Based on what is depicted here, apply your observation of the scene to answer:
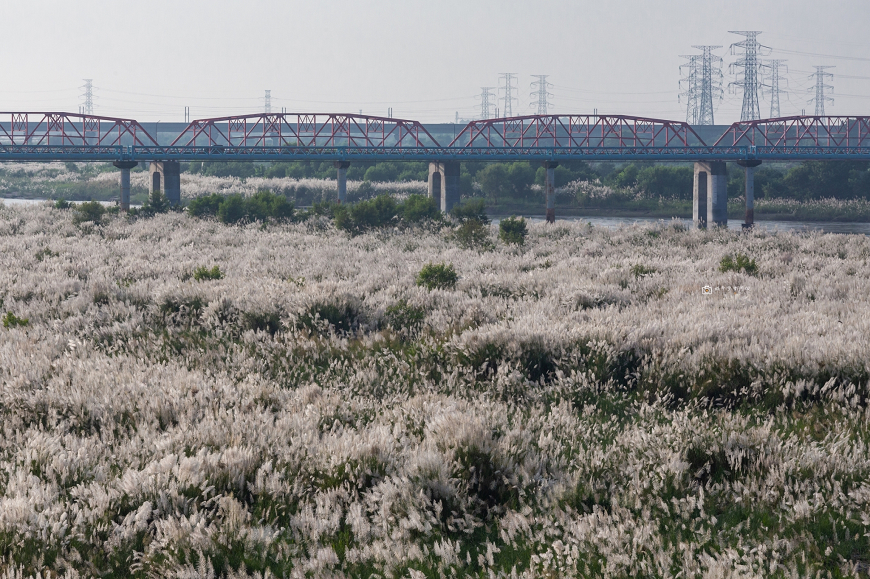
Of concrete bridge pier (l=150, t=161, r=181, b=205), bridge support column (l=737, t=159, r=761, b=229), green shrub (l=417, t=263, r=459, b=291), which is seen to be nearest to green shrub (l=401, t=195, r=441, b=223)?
green shrub (l=417, t=263, r=459, b=291)

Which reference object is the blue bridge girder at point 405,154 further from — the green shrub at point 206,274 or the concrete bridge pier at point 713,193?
the green shrub at point 206,274

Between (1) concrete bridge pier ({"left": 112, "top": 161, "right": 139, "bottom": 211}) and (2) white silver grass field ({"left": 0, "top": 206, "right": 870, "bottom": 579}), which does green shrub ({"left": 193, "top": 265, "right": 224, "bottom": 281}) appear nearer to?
(2) white silver grass field ({"left": 0, "top": 206, "right": 870, "bottom": 579})

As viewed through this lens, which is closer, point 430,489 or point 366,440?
point 430,489

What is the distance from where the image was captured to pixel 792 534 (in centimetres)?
377

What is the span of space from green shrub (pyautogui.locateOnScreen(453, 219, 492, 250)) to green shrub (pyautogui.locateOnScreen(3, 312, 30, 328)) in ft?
48.2

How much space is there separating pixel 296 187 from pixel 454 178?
845 inches

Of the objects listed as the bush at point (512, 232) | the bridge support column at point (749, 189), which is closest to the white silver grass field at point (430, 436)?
the bush at point (512, 232)

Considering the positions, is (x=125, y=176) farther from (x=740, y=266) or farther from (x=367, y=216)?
(x=740, y=266)

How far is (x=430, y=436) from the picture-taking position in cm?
489

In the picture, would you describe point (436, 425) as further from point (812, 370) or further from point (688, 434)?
point (812, 370)

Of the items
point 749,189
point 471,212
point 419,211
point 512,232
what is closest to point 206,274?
point 512,232

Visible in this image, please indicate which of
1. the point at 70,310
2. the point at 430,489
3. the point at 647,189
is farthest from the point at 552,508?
the point at 647,189

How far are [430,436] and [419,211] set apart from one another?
27.0 meters

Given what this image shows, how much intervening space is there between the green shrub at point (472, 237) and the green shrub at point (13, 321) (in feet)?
48.2
